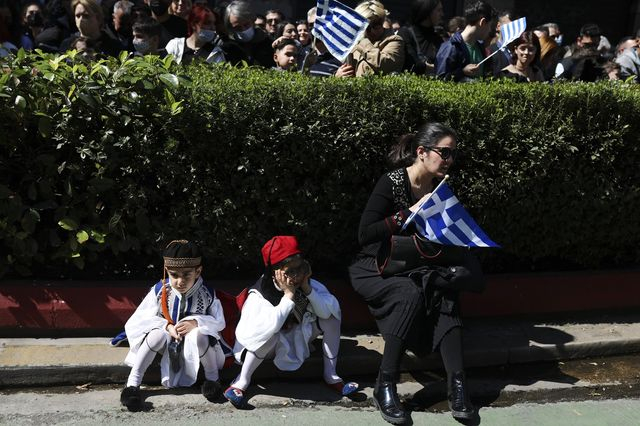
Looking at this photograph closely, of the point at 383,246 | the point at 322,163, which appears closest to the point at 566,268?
the point at 383,246

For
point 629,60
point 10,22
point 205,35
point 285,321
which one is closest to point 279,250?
point 285,321

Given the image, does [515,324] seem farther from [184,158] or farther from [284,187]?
[184,158]

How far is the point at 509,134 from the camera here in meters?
5.30

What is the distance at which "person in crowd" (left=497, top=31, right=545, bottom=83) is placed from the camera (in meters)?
7.23

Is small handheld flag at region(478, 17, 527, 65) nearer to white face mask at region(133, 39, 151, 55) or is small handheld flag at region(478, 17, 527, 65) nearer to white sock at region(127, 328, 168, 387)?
white face mask at region(133, 39, 151, 55)

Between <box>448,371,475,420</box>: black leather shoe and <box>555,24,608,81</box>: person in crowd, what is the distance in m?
4.91

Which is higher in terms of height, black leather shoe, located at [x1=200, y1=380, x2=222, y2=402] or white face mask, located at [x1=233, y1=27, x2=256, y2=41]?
white face mask, located at [x1=233, y1=27, x2=256, y2=41]

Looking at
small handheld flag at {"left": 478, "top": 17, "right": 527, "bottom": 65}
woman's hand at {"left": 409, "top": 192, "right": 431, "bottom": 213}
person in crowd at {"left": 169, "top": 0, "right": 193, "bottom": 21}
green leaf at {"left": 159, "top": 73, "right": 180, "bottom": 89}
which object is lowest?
woman's hand at {"left": 409, "top": 192, "right": 431, "bottom": 213}

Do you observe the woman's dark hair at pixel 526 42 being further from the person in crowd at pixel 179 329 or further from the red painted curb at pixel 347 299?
the person in crowd at pixel 179 329

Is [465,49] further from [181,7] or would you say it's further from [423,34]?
[181,7]

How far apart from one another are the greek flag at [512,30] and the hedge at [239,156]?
135 centimetres

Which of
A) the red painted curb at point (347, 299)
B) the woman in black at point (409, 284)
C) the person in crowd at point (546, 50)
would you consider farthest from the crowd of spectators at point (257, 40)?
the red painted curb at point (347, 299)

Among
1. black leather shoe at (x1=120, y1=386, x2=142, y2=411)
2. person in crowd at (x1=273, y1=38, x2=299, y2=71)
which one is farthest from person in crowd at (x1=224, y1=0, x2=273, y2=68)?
black leather shoe at (x1=120, y1=386, x2=142, y2=411)

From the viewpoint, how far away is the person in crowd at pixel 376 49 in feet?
20.8
